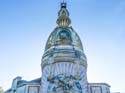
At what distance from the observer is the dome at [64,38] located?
126ft

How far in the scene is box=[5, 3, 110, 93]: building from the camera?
35.0m

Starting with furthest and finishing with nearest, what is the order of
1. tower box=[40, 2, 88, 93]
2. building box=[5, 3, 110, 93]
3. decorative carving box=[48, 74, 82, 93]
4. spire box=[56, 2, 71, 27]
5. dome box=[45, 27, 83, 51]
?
spire box=[56, 2, 71, 27], dome box=[45, 27, 83, 51], building box=[5, 3, 110, 93], tower box=[40, 2, 88, 93], decorative carving box=[48, 74, 82, 93]

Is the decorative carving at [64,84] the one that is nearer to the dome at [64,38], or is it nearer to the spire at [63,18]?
the dome at [64,38]

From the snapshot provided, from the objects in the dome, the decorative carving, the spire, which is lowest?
the decorative carving

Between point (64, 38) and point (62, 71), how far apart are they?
5031mm

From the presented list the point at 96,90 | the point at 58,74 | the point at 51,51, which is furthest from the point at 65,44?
the point at 96,90

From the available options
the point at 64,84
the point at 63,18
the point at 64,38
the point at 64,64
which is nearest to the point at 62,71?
the point at 64,64

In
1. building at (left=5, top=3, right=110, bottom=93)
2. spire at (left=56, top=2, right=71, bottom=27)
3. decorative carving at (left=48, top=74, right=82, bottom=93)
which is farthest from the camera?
spire at (left=56, top=2, right=71, bottom=27)

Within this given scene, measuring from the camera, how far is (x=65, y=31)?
3969 cm

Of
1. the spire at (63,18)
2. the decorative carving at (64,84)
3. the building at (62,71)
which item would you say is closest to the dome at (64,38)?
the building at (62,71)

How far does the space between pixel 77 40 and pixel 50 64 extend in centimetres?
539

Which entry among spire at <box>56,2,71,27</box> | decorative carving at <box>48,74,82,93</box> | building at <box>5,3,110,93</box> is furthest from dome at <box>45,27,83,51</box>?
decorative carving at <box>48,74,82,93</box>

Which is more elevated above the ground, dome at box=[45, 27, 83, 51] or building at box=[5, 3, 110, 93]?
dome at box=[45, 27, 83, 51]

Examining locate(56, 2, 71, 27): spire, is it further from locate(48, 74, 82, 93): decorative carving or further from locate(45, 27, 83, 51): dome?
locate(48, 74, 82, 93): decorative carving
